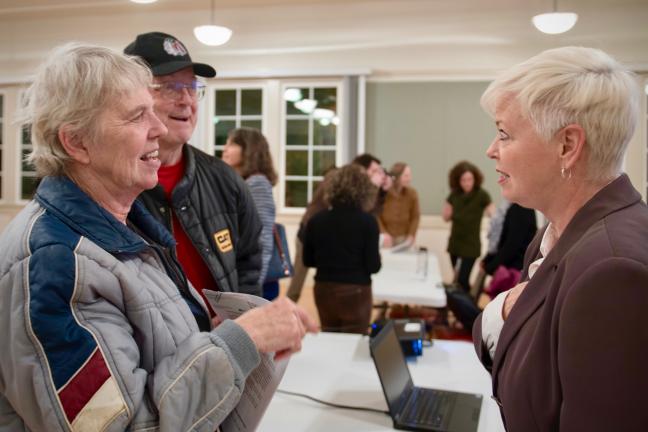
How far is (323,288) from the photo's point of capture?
3.35m

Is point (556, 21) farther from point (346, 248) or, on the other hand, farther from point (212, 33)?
point (346, 248)

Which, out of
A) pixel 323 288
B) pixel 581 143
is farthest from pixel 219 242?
pixel 323 288

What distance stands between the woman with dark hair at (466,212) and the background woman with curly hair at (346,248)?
105 inches

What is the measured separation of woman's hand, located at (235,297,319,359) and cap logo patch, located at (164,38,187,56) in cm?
95

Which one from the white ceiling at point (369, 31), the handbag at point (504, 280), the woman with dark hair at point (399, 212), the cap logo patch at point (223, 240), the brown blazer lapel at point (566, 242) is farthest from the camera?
the white ceiling at point (369, 31)

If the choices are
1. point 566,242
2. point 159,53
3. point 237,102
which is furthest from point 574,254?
point 237,102

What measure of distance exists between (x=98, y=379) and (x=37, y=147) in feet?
1.55

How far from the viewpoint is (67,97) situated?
1.03m

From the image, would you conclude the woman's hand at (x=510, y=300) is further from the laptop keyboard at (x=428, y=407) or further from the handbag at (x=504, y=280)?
the handbag at (x=504, y=280)

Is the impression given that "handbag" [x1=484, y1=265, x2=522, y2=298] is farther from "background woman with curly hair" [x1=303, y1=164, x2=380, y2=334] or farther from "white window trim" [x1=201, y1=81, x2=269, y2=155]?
"white window trim" [x1=201, y1=81, x2=269, y2=155]

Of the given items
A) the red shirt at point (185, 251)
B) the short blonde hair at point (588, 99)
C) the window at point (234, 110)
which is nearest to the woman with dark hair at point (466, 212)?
the window at point (234, 110)

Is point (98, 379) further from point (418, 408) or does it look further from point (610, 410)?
point (418, 408)

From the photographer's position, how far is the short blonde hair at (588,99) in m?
1.01

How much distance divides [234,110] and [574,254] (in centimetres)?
655
